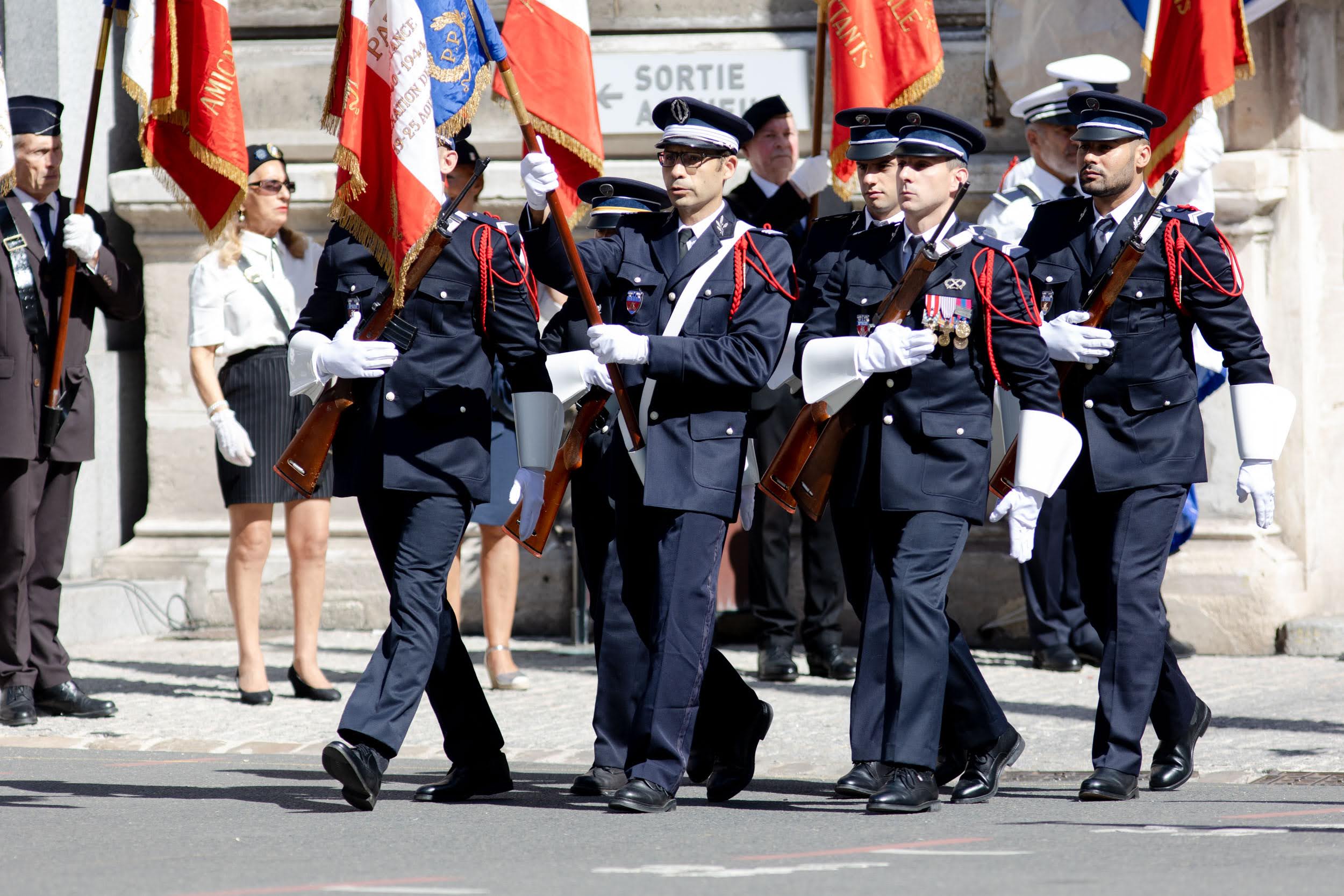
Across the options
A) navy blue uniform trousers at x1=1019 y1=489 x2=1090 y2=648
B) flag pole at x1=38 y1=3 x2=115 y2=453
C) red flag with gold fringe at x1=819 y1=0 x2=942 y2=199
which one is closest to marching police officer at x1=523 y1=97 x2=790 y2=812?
red flag with gold fringe at x1=819 y1=0 x2=942 y2=199

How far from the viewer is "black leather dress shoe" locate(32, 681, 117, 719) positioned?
831cm

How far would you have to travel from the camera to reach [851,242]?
636cm

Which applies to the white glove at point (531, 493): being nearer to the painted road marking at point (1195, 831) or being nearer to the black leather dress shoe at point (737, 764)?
the black leather dress shoe at point (737, 764)

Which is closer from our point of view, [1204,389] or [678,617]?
[678,617]

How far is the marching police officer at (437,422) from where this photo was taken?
6188 millimetres

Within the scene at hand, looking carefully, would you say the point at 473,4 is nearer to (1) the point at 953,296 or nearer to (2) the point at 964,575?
(1) the point at 953,296

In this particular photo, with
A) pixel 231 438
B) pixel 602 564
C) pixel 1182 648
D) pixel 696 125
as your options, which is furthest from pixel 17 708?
pixel 1182 648

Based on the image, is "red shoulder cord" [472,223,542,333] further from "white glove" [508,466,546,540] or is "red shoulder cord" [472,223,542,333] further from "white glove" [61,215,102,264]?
"white glove" [61,215,102,264]

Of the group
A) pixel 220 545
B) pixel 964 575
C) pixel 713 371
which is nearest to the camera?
pixel 713 371

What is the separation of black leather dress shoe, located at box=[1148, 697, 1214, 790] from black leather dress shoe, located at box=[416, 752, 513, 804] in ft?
6.51

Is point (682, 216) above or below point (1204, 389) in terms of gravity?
above

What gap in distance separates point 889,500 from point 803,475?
11.7 inches

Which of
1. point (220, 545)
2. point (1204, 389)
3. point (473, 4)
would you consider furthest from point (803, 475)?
point (220, 545)

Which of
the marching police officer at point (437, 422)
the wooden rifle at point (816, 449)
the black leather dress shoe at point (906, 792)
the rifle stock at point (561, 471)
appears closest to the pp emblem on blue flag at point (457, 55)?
the marching police officer at point (437, 422)
